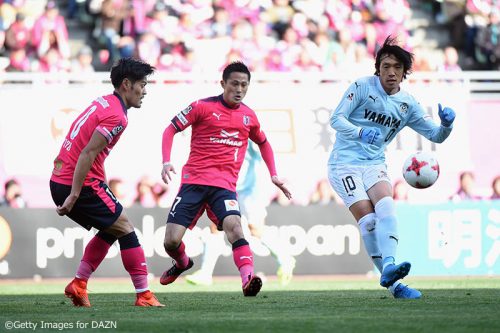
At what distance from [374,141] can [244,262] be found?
1.60 m

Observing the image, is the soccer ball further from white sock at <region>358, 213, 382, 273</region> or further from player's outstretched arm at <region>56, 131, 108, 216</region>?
player's outstretched arm at <region>56, 131, 108, 216</region>

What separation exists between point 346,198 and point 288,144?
1054 centimetres

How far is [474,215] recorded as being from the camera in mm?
17391

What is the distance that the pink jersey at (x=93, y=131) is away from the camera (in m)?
8.96

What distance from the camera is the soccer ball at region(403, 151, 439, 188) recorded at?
10.2 meters

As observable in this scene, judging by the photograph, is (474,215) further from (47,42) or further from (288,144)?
(47,42)

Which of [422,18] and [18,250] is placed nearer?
[18,250]

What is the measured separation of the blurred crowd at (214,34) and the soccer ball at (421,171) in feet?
34.9

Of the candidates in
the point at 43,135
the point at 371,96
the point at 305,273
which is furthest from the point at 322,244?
the point at 371,96

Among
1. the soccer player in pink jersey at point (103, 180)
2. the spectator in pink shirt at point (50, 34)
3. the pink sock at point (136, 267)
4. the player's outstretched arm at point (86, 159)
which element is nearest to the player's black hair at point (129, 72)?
the soccer player in pink jersey at point (103, 180)

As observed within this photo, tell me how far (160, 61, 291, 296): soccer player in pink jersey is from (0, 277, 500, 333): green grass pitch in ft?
2.30

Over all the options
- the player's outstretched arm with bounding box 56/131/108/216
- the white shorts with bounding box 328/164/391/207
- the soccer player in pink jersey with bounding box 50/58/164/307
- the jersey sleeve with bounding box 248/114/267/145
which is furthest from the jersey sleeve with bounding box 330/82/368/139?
the player's outstretched arm with bounding box 56/131/108/216

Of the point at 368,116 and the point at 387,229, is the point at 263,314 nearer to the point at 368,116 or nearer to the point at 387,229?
the point at 387,229

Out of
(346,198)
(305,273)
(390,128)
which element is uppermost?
(390,128)
